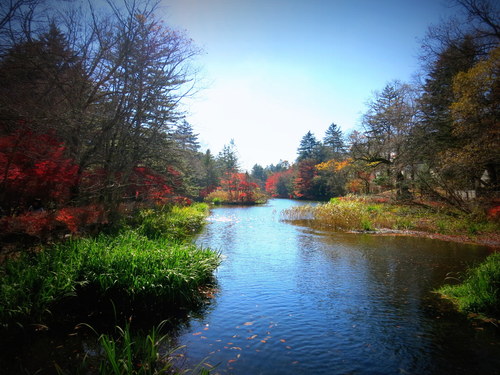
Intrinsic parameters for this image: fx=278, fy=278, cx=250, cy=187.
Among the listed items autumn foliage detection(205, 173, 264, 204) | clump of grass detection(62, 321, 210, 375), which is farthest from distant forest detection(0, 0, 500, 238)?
autumn foliage detection(205, 173, 264, 204)

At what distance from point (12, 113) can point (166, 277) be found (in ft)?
16.2

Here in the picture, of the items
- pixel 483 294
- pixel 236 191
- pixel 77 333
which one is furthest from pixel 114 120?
pixel 236 191

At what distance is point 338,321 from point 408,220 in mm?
11795

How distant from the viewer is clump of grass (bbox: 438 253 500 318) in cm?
474

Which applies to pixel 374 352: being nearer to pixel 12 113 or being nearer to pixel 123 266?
pixel 123 266

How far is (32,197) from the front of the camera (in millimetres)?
6535

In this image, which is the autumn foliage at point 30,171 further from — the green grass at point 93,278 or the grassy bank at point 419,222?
the grassy bank at point 419,222

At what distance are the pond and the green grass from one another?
0.75m

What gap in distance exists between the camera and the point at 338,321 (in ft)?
15.7

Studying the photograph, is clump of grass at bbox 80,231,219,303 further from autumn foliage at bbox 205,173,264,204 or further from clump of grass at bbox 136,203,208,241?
autumn foliage at bbox 205,173,264,204

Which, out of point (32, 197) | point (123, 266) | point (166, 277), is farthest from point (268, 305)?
point (32, 197)

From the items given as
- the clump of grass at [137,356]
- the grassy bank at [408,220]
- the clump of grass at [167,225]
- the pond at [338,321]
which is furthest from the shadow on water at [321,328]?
the grassy bank at [408,220]

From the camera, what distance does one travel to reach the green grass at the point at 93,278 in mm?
4137

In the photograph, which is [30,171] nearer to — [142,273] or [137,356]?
[142,273]
